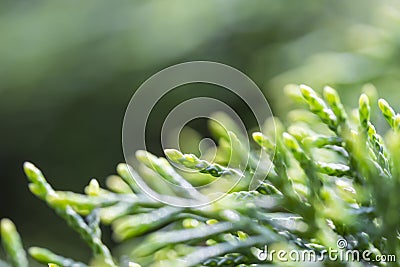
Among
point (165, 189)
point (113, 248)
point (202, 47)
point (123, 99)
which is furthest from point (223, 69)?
point (165, 189)

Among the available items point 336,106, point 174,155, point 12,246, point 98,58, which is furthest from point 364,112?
point 98,58

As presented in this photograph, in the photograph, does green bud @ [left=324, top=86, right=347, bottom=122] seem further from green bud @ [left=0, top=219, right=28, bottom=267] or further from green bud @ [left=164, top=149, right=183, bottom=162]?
green bud @ [left=0, top=219, right=28, bottom=267]

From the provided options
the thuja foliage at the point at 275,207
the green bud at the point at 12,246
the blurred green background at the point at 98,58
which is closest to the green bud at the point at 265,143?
the thuja foliage at the point at 275,207

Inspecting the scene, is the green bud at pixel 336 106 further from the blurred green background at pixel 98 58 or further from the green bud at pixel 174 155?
the blurred green background at pixel 98 58

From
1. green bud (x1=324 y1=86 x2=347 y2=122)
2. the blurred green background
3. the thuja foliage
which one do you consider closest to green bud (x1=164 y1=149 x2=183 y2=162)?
the thuja foliage

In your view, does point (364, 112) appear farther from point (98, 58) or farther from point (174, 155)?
point (98, 58)

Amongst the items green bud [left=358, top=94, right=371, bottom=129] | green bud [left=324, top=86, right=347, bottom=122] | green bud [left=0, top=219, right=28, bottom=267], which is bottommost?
green bud [left=0, top=219, right=28, bottom=267]

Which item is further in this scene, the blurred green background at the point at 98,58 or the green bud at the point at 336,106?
the blurred green background at the point at 98,58
